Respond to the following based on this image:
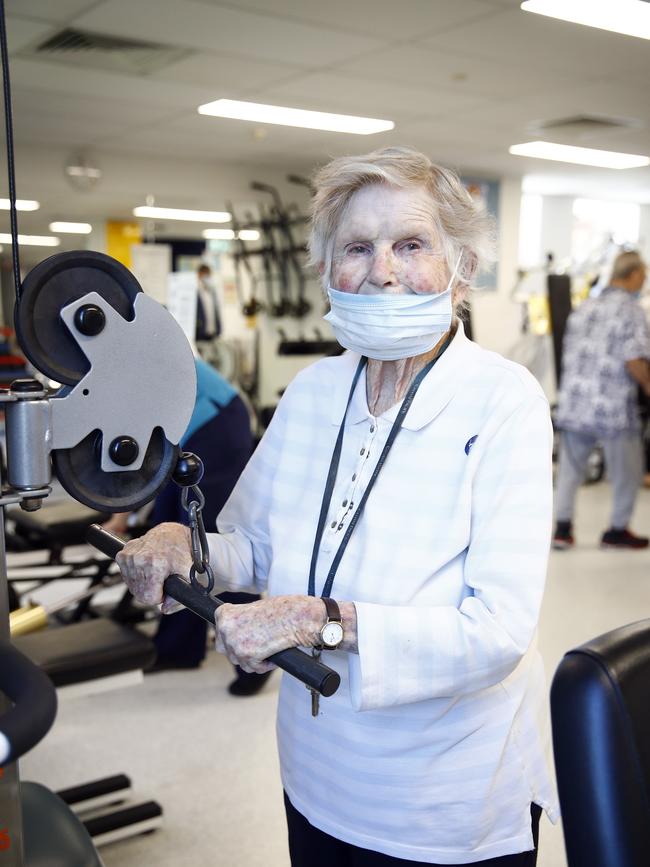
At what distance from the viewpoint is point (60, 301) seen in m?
0.85

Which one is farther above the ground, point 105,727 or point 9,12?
point 9,12

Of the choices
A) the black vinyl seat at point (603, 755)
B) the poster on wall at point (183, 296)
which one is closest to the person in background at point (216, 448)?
the poster on wall at point (183, 296)

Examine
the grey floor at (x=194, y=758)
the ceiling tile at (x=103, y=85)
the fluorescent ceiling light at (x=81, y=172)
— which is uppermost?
the ceiling tile at (x=103, y=85)

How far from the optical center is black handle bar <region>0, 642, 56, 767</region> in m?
0.60

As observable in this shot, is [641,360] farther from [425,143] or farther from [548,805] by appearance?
[548,805]

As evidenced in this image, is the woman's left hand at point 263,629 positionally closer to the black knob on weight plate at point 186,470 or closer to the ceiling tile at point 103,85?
the black knob on weight plate at point 186,470

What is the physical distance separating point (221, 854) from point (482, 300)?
707 cm

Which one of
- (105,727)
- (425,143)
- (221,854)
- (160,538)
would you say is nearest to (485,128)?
(425,143)

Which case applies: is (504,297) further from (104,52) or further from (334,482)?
(334,482)

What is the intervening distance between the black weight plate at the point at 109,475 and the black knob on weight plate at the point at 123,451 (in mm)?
13

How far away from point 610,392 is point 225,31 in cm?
297

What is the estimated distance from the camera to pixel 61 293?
2.79 ft

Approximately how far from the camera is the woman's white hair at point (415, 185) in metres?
1.21

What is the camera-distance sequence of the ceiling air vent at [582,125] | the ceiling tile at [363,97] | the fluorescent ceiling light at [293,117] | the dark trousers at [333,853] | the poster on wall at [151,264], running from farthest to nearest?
the ceiling air vent at [582,125]
the fluorescent ceiling light at [293,117]
the ceiling tile at [363,97]
the poster on wall at [151,264]
the dark trousers at [333,853]
